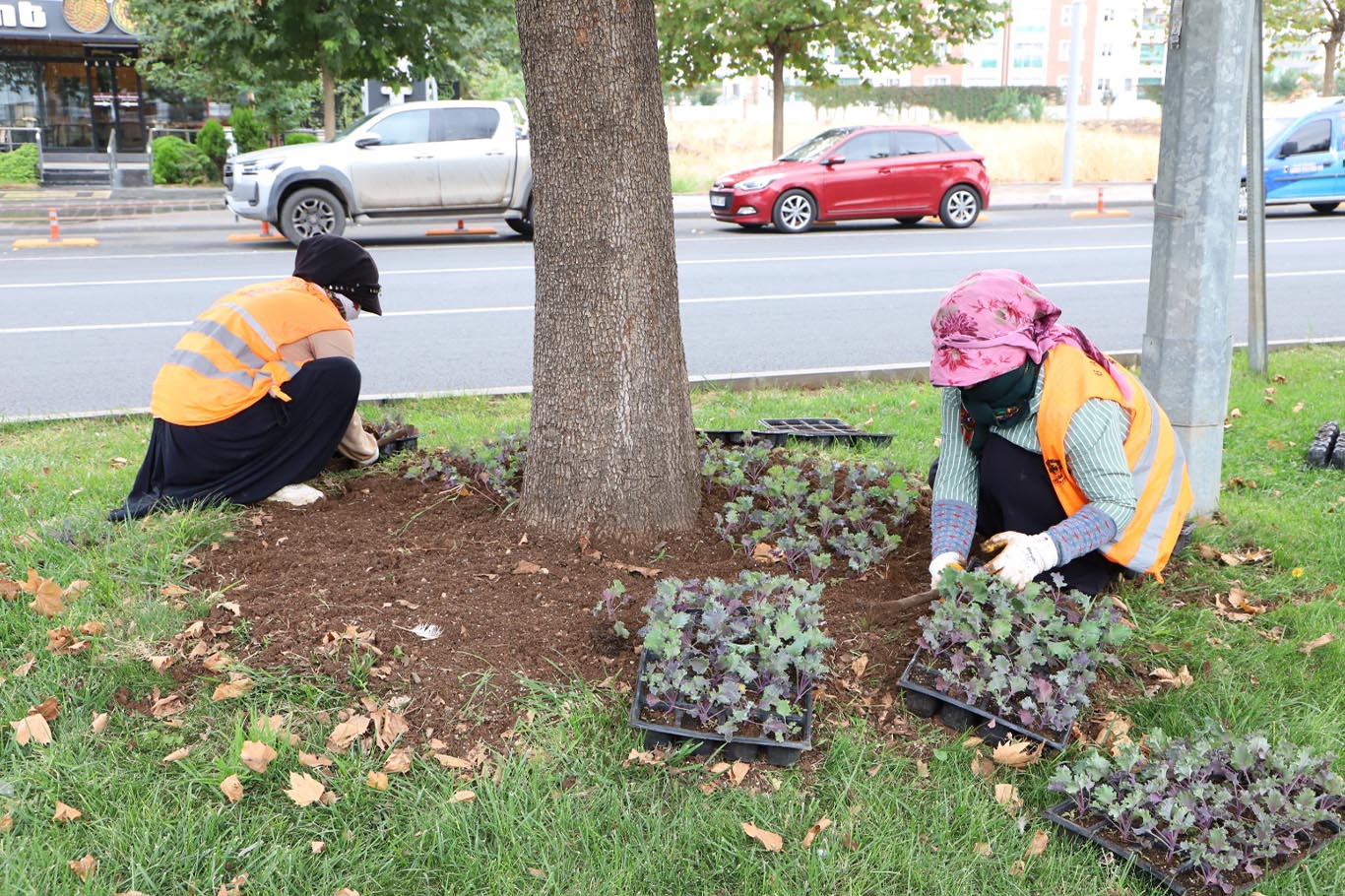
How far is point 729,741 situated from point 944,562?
0.94 metres

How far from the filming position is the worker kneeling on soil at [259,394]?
4305mm

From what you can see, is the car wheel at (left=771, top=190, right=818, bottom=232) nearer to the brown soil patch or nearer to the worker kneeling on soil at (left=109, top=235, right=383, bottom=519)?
the worker kneeling on soil at (left=109, top=235, right=383, bottom=519)

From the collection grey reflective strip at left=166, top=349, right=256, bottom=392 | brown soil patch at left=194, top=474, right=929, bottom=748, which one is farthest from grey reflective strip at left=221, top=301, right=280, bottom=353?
brown soil patch at left=194, top=474, right=929, bottom=748

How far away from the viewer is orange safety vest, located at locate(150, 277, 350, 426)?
170 inches

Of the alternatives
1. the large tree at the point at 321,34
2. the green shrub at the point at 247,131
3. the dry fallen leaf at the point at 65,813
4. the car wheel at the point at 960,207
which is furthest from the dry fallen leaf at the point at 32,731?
the green shrub at the point at 247,131

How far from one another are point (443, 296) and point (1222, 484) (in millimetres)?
7658

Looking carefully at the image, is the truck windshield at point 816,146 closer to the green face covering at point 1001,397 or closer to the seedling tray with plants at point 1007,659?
the green face covering at point 1001,397

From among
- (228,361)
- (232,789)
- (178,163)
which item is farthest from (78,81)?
(232,789)

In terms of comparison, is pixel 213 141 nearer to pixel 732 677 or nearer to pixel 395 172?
pixel 395 172

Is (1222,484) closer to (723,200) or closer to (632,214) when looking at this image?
(632,214)

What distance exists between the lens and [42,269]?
13.2 metres

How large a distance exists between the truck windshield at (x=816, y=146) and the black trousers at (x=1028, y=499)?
14708 mm

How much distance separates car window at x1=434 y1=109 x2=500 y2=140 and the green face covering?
1361 cm

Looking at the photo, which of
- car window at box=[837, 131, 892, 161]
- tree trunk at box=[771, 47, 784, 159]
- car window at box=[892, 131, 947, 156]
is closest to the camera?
car window at box=[837, 131, 892, 161]
